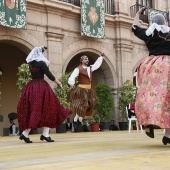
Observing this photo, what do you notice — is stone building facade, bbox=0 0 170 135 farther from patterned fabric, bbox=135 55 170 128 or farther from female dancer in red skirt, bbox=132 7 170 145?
patterned fabric, bbox=135 55 170 128

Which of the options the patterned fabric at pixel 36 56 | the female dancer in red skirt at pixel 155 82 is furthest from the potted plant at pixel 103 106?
the female dancer in red skirt at pixel 155 82

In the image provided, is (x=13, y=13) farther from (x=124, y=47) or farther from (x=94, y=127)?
(x=124, y=47)

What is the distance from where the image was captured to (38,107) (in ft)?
16.9

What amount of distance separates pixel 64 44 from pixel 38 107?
7.62 metres

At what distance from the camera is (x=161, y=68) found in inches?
155

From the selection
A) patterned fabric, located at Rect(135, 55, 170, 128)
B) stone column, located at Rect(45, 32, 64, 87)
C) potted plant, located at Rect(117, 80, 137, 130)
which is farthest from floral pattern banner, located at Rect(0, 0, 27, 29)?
patterned fabric, located at Rect(135, 55, 170, 128)

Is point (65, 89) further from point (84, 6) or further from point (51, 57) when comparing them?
point (84, 6)

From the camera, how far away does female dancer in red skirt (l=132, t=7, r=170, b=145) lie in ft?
12.5

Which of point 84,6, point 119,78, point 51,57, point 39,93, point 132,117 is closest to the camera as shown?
point 39,93

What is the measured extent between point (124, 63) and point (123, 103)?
1.79 meters

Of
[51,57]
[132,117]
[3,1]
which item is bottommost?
[132,117]

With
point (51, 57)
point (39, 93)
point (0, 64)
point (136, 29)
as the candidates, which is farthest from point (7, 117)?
point (136, 29)

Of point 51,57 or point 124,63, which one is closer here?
point 51,57

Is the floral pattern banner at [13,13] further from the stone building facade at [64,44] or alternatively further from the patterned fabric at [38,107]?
the patterned fabric at [38,107]
